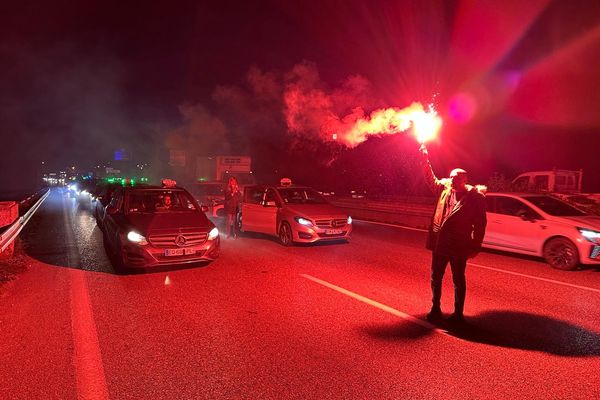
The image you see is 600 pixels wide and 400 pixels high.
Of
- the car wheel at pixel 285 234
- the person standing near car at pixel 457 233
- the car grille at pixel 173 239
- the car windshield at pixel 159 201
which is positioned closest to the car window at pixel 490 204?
the car wheel at pixel 285 234

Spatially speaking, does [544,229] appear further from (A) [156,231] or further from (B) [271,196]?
(A) [156,231]

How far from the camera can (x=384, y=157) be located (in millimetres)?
24594

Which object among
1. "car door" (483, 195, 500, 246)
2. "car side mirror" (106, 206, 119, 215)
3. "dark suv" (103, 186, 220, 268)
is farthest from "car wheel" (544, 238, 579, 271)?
"car side mirror" (106, 206, 119, 215)

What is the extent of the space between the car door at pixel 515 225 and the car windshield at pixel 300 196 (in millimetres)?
4393

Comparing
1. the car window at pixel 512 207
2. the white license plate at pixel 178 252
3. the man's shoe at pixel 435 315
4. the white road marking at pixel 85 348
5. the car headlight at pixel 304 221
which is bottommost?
the white road marking at pixel 85 348

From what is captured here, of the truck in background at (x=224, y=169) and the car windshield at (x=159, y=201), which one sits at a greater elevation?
the truck in background at (x=224, y=169)

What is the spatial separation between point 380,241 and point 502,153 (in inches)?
1165

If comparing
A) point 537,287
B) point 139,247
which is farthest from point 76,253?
Answer: point 537,287

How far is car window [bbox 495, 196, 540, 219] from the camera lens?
949 centimetres

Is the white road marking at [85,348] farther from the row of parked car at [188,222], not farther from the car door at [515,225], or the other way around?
the car door at [515,225]

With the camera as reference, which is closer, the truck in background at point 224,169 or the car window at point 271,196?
the car window at point 271,196

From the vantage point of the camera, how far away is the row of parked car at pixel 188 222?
783 cm

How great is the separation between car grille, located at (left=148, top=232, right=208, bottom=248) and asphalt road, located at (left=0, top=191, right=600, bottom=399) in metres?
0.58

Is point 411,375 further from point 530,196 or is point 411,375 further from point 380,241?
point 380,241
